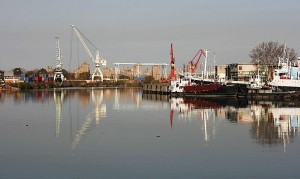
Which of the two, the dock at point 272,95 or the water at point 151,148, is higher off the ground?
the dock at point 272,95

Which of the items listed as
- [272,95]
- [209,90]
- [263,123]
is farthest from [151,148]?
[209,90]

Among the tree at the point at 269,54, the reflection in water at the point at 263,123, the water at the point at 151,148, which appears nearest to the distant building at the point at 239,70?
the tree at the point at 269,54

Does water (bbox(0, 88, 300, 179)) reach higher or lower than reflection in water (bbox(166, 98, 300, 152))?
lower

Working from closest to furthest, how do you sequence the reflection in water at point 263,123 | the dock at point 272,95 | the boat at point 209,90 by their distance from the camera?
the reflection in water at point 263,123
the dock at point 272,95
the boat at point 209,90

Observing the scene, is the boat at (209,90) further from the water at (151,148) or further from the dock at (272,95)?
the water at (151,148)

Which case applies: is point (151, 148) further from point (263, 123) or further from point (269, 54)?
point (269, 54)

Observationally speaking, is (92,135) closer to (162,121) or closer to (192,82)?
(162,121)

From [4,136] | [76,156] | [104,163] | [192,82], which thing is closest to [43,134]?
[4,136]

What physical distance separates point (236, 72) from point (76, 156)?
77.9 meters

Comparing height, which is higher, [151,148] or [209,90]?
Result: [209,90]

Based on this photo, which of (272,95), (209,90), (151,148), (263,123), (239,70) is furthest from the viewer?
(239,70)

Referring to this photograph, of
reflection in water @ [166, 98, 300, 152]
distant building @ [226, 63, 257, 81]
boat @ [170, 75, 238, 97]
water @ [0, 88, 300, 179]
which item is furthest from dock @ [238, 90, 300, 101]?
distant building @ [226, 63, 257, 81]

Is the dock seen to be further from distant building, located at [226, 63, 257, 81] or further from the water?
distant building, located at [226, 63, 257, 81]

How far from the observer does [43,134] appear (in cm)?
2430
